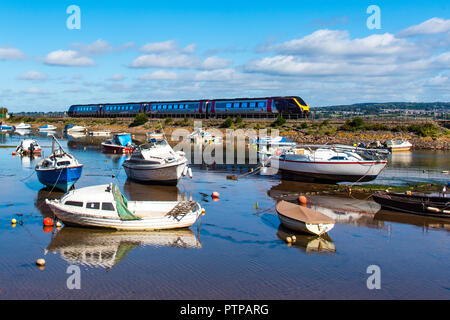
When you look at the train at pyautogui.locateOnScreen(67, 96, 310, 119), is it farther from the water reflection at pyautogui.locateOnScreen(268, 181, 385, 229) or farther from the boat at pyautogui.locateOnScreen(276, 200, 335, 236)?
the boat at pyautogui.locateOnScreen(276, 200, 335, 236)

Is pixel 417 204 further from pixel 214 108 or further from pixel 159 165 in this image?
pixel 214 108

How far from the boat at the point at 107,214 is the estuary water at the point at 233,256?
0.40 metres

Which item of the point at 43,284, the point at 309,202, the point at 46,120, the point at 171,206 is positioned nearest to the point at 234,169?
the point at 309,202

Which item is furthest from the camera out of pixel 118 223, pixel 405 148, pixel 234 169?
pixel 405 148

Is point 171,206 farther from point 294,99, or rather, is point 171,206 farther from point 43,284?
point 294,99

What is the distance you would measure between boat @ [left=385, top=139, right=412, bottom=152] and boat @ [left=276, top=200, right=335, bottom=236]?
43.3 metres

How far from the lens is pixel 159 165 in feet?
108

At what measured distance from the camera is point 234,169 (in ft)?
144

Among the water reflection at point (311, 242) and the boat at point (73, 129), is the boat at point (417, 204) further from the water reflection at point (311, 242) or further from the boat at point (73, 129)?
the boat at point (73, 129)

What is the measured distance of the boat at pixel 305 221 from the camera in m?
20.1

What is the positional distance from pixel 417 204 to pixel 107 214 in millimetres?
15886
